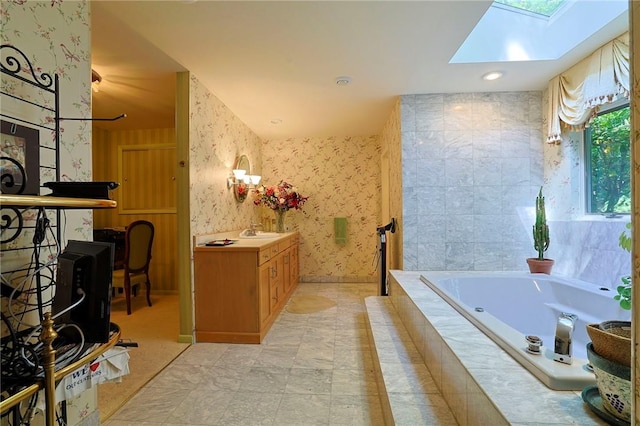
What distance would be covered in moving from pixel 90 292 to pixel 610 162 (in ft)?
10.8

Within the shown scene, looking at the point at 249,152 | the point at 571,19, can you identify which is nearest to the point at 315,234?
the point at 249,152

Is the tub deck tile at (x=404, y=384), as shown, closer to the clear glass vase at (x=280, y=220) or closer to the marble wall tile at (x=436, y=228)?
the marble wall tile at (x=436, y=228)

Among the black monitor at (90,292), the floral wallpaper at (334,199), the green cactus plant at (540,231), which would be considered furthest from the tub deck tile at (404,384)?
the floral wallpaper at (334,199)

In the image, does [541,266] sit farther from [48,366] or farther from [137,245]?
[137,245]

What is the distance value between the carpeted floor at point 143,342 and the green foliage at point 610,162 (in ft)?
11.5

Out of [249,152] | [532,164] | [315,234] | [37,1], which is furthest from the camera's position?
[315,234]

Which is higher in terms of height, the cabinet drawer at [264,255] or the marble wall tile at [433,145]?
the marble wall tile at [433,145]

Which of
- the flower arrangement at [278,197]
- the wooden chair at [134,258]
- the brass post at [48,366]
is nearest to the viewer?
the brass post at [48,366]

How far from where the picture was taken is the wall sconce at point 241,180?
3356 mm

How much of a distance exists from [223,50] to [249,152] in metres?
2.01

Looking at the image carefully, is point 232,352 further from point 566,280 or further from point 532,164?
point 532,164

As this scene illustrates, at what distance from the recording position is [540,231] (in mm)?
2576

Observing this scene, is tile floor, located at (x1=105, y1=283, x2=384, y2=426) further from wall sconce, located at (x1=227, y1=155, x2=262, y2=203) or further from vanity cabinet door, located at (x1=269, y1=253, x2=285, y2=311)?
wall sconce, located at (x1=227, y1=155, x2=262, y2=203)

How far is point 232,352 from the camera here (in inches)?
89.7
